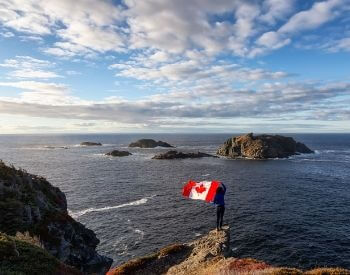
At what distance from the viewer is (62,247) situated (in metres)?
40.2

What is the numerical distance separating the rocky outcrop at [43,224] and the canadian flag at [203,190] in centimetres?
1715

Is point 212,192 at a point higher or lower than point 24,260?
higher

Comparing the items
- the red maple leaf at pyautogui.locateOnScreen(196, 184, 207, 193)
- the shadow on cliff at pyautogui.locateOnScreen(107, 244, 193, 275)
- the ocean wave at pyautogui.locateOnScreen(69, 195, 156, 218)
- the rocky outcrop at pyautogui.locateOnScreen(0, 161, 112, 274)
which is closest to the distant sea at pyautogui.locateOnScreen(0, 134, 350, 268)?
the ocean wave at pyautogui.locateOnScreen(69, 195, 156, 218)

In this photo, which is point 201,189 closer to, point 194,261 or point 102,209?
point 194,261

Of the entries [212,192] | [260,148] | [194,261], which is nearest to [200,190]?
[212,192]

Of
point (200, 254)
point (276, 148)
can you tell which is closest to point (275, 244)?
Answer: point (200, 254)

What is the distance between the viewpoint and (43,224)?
136 feet

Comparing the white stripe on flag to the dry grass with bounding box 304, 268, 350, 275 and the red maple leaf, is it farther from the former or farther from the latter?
the dry grass with bounding box 304, 268, 350, 275

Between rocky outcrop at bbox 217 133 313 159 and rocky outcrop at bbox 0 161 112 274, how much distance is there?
419 ft

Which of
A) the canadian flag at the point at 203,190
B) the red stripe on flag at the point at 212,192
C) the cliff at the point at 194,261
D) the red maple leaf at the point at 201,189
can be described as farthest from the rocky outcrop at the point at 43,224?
the red stripe on flag at the point at 212,192

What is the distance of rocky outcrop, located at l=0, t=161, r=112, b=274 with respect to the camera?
127 ft

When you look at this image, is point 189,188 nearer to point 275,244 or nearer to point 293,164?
point 275,244

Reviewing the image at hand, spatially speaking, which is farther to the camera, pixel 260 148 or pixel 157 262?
pixel 260 148

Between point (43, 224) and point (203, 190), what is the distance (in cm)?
2128
